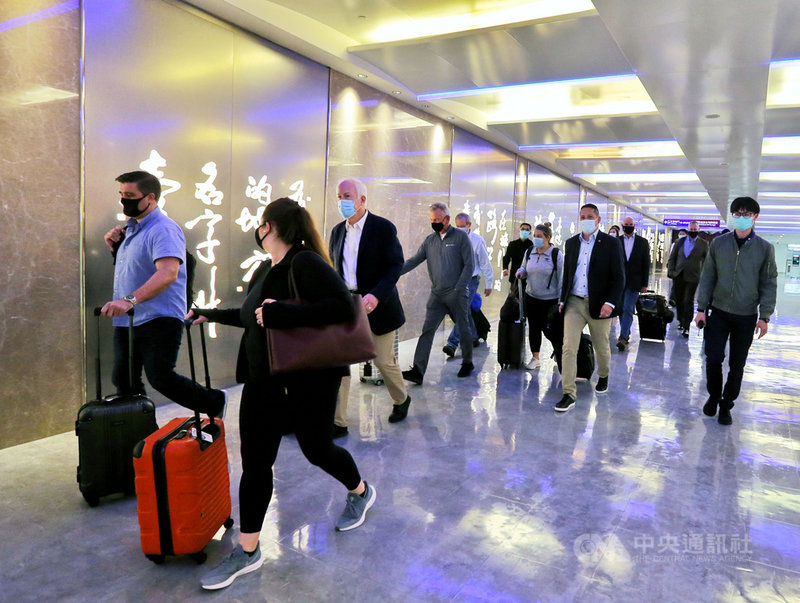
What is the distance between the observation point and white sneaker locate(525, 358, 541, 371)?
6148 millimetres

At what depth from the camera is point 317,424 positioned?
7.48 ft

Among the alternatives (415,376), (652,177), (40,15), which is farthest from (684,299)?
(40,15)

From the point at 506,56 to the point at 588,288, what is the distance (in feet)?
7.65

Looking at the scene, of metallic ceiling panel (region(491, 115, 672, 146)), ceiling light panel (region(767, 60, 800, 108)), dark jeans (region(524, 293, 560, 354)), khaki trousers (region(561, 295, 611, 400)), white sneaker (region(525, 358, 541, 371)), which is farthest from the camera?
metallic ceiling panel (region(491, 115, 672, 146))

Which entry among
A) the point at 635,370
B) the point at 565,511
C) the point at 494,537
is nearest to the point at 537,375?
the point at 635,370

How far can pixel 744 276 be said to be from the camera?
4.19 metres

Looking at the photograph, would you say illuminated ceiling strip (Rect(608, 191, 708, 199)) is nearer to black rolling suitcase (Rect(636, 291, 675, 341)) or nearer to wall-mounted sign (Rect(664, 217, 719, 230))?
wall-mounted sign (Rect(664, 217, 719, 230))

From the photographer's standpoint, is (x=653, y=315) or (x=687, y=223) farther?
(x=687, y=223)

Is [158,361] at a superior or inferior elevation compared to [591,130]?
inferior

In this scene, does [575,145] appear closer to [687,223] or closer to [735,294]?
[735,294]

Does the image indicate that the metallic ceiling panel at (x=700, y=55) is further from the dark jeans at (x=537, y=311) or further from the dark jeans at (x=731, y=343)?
the dark jeans at (x=537, y=311)

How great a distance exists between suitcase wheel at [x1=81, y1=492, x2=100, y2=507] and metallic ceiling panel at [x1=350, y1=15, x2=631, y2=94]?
4250 millimetres

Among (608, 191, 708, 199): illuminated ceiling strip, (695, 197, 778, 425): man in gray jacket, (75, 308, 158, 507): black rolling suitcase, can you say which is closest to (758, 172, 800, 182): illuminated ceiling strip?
(608, 191, 708, 199): illuminated ceiling strip

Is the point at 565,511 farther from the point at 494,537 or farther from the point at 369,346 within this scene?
the point at 369,346
